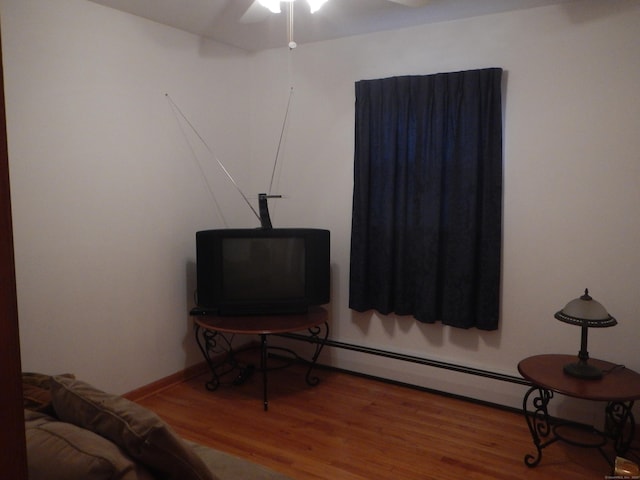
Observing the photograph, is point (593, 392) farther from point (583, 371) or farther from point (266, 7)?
point (266, 7)

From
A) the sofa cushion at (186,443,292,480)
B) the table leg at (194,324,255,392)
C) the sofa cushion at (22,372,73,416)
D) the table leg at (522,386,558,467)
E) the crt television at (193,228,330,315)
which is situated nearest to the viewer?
the sofa cushion at (22,372,73,416)

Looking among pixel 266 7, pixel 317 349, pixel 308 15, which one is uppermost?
pixel 308 15

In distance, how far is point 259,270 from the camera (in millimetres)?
3438

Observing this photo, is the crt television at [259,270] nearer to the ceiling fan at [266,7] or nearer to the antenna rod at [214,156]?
the antenna rod at [214,156]

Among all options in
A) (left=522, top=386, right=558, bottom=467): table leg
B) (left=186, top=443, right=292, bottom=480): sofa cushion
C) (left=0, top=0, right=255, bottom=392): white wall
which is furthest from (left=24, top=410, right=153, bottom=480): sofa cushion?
(left=522, top=386, right=558, bottom=467): table leg

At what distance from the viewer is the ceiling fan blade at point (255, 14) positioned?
277 centimetres

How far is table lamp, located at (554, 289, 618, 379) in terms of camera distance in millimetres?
2477

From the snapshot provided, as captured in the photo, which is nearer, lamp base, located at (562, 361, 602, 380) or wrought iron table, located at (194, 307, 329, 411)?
lamp base, located at (562, 361, 602, 380)

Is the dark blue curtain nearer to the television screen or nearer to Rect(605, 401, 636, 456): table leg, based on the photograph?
the television screen

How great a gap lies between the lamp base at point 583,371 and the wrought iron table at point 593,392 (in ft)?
0.07

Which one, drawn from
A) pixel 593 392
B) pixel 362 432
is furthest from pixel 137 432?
pixel 593 392

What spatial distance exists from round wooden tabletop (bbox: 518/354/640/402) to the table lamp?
4 cm

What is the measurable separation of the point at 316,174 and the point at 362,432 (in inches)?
76.3

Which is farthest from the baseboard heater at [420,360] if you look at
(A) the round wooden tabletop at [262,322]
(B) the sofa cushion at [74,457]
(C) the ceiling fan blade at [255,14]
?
(B) the sofa cushion at [74,457]
